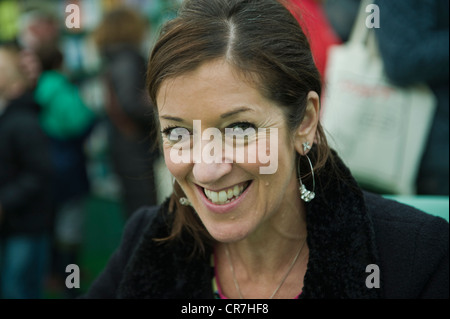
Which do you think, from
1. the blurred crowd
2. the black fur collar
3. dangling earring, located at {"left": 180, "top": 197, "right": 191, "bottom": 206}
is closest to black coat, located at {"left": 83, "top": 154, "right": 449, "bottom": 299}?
the black fur collar

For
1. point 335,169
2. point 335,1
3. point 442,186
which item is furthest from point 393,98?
point 335,169

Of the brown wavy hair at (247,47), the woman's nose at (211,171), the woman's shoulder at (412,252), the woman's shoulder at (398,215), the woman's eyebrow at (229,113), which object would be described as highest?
the brown wavy hair at (247,47)

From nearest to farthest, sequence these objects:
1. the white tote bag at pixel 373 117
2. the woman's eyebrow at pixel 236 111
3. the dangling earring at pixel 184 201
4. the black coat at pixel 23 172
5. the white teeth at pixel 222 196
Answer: the woman's eyebrow at pixel 236 111 < the white teeth at pixel 222 196 < the dangling earring at pixel 184 201 < the white tote bag at pixel 373 117 < the black coat at pixel 23 172

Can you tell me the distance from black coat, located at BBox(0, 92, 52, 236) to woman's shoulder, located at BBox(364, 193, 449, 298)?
2635mm

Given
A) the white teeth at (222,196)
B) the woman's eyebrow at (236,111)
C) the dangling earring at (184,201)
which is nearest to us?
the woman's eyebrow at (236,111)

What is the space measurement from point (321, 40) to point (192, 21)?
173cm

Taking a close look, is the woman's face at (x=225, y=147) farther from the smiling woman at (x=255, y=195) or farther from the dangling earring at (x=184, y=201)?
the dangling earring at (x=184, y=201)

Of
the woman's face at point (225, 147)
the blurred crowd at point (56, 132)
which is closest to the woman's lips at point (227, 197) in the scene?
the woman's face at point (225, 147)

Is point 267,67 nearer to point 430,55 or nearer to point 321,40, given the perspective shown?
point 430,55

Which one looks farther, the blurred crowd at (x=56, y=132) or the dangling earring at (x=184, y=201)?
the blurred crowd at (x=56, y=132)

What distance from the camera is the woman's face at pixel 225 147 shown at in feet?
5.56

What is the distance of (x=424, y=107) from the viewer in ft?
8.95

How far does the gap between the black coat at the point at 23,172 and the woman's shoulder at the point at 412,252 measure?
2.64 meters

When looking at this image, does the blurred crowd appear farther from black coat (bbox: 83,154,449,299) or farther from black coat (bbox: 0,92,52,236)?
black coat (bbox: 83,154,449,299)
